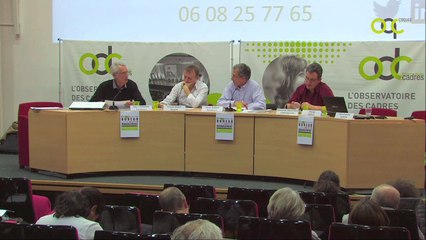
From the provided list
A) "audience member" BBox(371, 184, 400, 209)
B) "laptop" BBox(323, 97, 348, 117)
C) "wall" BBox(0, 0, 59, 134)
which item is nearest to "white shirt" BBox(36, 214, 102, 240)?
"audience member" BBox(371, 184, 400, 209)

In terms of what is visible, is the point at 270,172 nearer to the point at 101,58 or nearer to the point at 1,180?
the point at 1,180

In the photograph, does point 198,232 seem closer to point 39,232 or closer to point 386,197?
point 39,232

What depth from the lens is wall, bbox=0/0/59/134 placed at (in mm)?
9102

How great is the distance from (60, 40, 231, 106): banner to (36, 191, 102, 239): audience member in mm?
5162

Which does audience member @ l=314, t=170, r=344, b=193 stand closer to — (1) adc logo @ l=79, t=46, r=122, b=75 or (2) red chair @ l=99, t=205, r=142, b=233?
(2) red chair @ l=99, t=205, r=142, b=233

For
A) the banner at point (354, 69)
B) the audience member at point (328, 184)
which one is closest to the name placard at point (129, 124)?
the banner at point (354, 69)

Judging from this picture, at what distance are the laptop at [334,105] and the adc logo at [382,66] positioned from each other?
6.94 ft

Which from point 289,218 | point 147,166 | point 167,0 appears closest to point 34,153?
point 147,166

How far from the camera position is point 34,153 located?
21.5 feet

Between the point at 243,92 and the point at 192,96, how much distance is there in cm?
62

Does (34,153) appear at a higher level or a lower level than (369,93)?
lower

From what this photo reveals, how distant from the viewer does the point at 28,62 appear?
→ 920cm

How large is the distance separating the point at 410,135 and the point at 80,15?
552 cm

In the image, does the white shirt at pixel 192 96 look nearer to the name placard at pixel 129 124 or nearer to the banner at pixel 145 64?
the name placard at pixel 129 124
